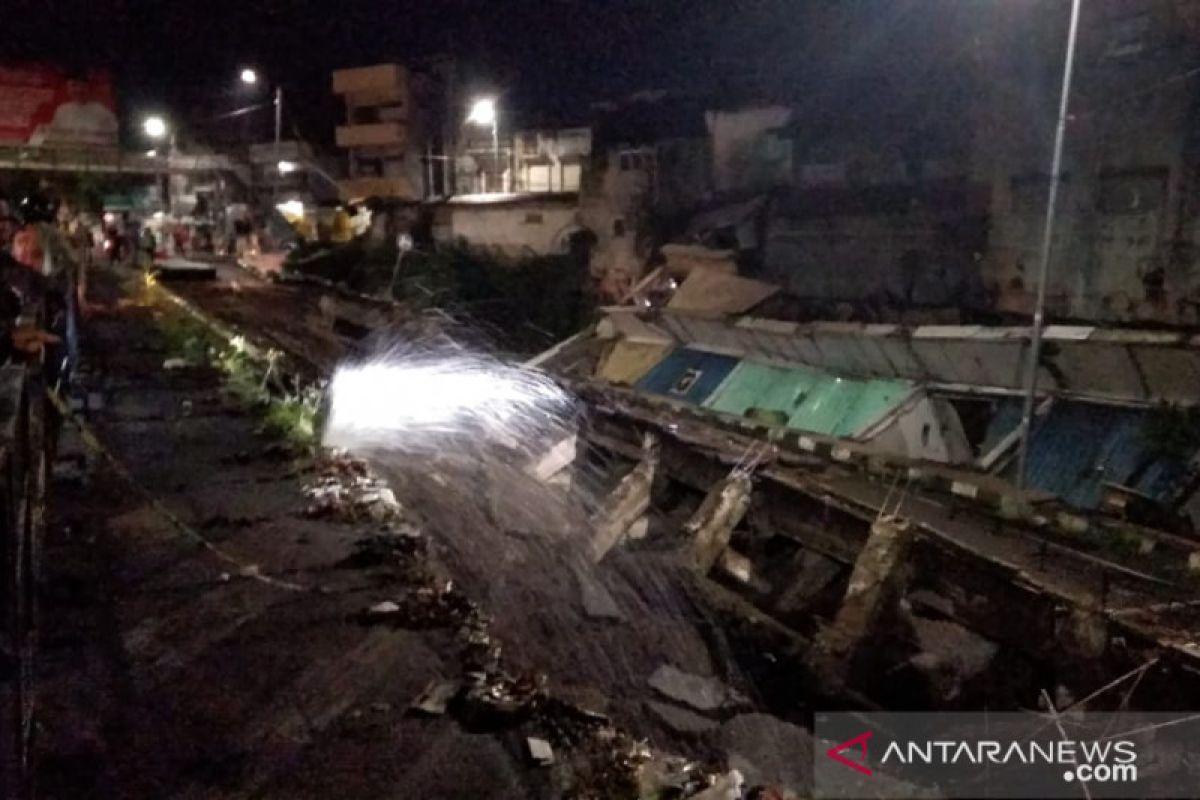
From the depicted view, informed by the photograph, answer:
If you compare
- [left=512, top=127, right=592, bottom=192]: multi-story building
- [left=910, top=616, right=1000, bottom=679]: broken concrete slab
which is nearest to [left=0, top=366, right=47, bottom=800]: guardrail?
[left=910, top=616, right=1000, bottom=679]: broken concrete slab

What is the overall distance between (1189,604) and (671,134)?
22.1m

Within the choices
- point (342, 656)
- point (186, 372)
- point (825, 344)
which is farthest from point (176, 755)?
point (825, 344)

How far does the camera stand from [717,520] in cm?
1180

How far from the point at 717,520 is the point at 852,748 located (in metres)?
6.73

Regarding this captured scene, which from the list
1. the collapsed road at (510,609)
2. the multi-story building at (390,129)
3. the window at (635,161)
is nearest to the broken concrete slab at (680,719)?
the collapsed road at (510,609)

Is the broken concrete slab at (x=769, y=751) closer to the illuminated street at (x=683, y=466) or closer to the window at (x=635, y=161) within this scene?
the illuminated street at (x=683, y=466)

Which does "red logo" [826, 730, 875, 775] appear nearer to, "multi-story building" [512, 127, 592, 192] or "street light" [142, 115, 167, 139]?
"multi-story building" [512, 127, 592, 192]

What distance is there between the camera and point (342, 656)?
4.36 m

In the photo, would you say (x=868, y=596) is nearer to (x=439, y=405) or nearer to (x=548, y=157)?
(x=439, y=405)

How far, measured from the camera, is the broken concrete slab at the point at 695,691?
22.1 feet

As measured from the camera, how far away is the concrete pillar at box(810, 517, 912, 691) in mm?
9773

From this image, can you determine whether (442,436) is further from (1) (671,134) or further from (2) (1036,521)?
(1) (671,134)

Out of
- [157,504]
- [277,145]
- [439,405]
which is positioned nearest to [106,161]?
[277,145]

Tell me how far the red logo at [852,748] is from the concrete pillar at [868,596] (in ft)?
13.2
